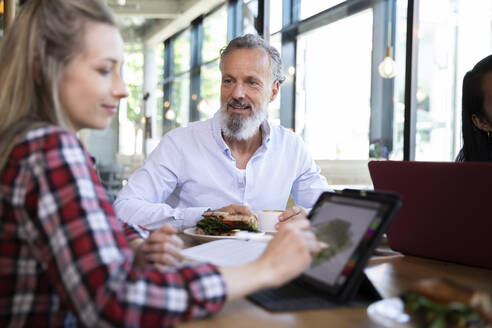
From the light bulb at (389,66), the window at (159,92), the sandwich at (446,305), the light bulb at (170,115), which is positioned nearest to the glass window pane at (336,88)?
the light bulb at (389,66)

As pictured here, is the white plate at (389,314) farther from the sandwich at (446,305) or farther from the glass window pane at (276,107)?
the glass window pane at (276,107)

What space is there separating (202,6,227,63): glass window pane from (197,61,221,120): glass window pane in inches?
8.7

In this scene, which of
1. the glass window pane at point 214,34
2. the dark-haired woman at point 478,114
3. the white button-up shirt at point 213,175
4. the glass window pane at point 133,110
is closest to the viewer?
the dark-haired woman at point 478,114

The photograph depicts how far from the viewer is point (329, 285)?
0.93m

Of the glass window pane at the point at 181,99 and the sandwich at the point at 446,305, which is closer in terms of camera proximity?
the sandwich at the point at 446,305

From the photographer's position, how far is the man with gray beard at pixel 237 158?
7.16 ft

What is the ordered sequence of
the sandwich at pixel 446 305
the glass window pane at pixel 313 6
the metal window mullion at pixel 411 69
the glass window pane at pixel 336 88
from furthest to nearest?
the glass window pane at pixel 313 6, the glass window pane at pixel 336 88, the metal window mullion at pixel 411 69, the sandwich at pixel 446 305

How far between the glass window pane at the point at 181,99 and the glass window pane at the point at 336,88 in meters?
4.86

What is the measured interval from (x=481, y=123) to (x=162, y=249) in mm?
1405

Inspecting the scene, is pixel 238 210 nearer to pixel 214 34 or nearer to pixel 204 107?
pixel 214 34

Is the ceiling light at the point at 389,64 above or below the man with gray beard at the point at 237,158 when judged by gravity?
above

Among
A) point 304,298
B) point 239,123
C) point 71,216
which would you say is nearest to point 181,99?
point 239,123

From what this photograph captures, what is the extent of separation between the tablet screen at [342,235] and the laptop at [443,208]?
331 millimetres

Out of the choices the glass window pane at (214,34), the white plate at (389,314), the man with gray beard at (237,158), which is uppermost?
the glass window pane at (214,34)
